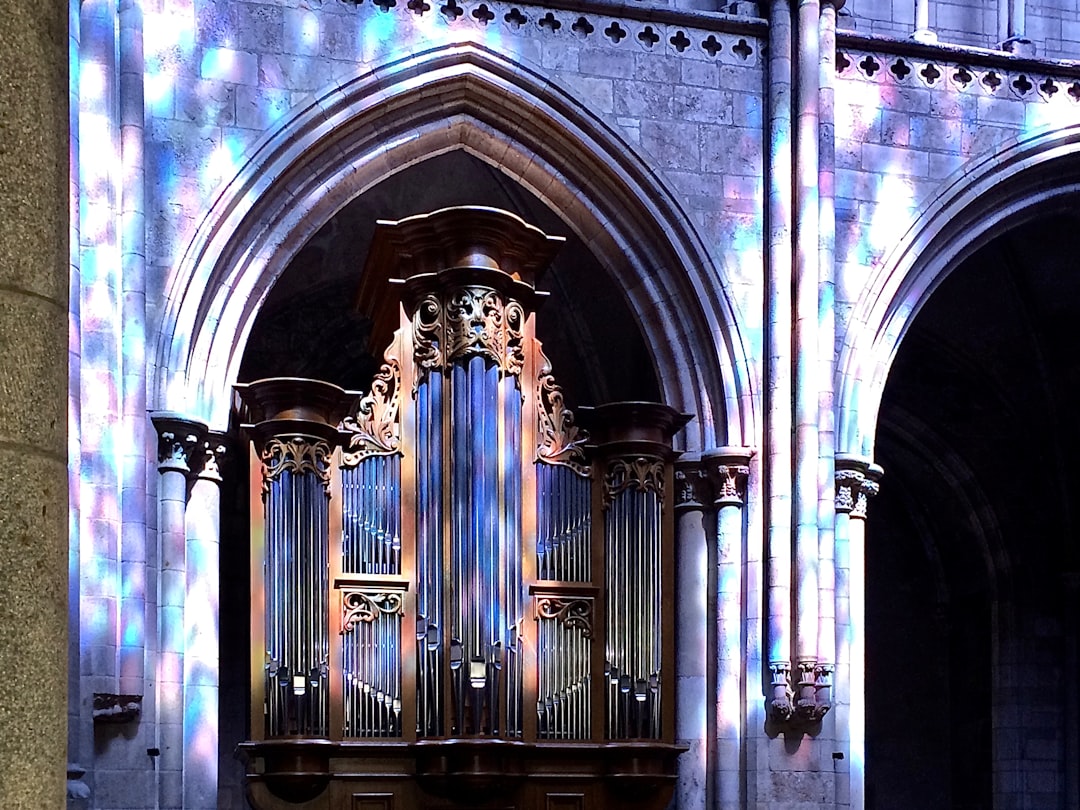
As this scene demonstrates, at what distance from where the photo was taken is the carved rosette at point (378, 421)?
11.6 m

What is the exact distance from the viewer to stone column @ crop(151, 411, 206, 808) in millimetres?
11414

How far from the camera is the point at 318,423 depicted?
11.5 metres

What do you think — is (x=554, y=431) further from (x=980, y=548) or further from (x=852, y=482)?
(x=980, y=548)

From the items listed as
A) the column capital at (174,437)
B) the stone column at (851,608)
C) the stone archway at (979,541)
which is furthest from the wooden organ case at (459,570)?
the stone archway at (979,541)

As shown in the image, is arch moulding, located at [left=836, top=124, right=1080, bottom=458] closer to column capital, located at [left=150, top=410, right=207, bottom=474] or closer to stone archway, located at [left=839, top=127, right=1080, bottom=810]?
stone archway, located at [left=839, top=127, right=1080, bottom=810]

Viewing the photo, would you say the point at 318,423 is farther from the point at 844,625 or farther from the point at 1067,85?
the point at 1067,85

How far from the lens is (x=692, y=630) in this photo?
41.8 feet

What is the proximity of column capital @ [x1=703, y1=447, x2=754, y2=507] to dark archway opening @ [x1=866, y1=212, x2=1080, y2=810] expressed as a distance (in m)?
5.50

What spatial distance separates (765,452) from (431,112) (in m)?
3.34

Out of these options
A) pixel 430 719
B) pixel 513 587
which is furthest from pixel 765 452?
pixel 430 719

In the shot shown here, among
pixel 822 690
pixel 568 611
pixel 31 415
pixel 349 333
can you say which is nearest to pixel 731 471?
pixel 822 690

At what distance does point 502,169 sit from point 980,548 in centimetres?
834

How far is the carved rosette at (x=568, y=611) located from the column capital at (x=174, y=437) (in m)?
2.45

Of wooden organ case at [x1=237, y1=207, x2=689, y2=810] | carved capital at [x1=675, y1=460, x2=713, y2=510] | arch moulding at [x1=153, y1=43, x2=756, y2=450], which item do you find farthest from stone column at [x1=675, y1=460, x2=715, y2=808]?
wooden organ case at [x1=237, y1=207, x2=689, y2=810]
